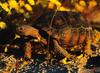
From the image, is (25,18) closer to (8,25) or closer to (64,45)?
(8,25)

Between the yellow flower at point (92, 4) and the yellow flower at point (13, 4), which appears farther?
the yellow flower at point (92, 4)

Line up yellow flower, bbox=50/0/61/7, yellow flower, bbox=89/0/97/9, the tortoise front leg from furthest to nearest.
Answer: yellow flower, bbox=89/0/97/9 → yellow flower, bbox=50/0/61/7 → the tortoise front leg

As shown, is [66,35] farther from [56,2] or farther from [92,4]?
[92,4]

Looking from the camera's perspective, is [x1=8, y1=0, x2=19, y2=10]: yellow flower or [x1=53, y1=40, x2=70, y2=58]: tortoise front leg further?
[x1=8, y1=0, x2=19, y2=10]: yellow flower

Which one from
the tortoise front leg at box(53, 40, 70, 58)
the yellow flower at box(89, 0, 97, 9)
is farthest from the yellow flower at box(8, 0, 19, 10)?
the yellow flower at box(89, 0, 97, 9)

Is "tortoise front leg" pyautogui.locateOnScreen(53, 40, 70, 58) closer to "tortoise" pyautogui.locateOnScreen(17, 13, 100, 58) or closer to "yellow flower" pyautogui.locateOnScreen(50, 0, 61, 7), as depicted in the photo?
"tortoise" pyautogui.locateOnScreen(17, 13, 100, 58)

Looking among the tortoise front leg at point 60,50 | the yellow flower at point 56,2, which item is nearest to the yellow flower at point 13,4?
the yellow flower at point 56,2

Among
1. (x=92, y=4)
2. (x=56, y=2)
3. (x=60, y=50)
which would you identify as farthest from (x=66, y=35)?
(x=92, y=4)

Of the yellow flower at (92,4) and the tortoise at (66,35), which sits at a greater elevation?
the yellow flower at (92,4)

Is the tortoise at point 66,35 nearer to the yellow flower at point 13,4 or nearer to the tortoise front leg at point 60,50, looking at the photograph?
the tortoise front leg at point 60,50

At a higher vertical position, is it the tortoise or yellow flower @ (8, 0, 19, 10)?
yellow flower @ (8, 0, 19, 10)

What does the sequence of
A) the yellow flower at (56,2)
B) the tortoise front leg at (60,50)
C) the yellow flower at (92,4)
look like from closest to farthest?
the tortoise front leg at (60,50), the yellow flower at (56,2), the yellow flower at (92,4)

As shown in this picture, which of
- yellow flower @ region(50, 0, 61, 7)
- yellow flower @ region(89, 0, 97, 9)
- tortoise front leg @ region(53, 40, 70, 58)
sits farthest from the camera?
yellow flower @ region(89, 0, 97, 9)
